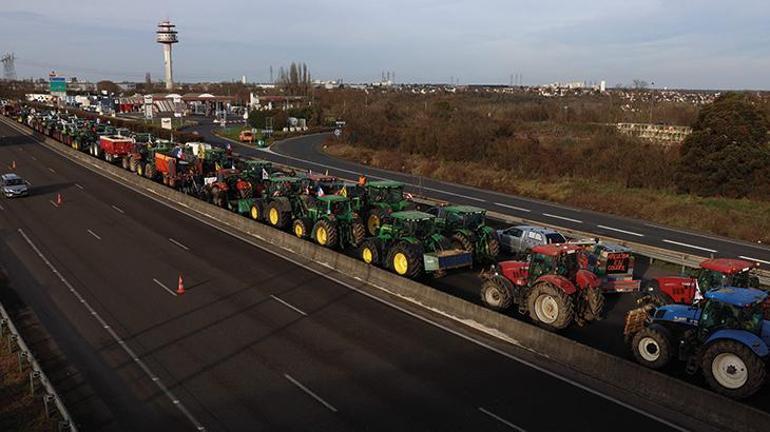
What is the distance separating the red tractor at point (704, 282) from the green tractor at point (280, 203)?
16.1 metres

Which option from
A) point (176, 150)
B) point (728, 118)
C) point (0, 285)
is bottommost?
point (0, 285)

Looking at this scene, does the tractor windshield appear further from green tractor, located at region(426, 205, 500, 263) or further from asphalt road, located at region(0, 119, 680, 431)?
green tractor, located at region(426, 205, 500, 263)

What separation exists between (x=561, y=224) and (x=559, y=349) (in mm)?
19841

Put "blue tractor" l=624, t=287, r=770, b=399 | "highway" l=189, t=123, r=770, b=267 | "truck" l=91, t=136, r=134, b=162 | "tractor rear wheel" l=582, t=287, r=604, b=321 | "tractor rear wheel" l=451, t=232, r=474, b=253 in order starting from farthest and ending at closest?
1. "truck" l=91, t=136, r=134, b=162
2. "highway" l=189, t=123, r=770, b=267
3. "tractor rear wheel" l=451, t=232, r=474, b=253
4. "tractor rear wheel" l=582, t=287, r=604, b=321
5. "blue tractor" l=624, t=287, r=770, b=399

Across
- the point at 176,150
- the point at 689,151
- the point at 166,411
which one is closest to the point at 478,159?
the point at 689,151

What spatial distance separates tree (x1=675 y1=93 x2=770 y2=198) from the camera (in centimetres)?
4078

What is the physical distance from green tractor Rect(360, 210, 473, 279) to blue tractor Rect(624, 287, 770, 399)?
7434mm

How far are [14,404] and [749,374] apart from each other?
1555cm

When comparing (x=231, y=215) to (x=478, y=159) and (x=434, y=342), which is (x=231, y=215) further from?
(x=478, y=159)

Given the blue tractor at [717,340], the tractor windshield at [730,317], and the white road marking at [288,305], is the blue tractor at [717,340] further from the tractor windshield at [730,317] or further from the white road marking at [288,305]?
the white road marking at [288,305]

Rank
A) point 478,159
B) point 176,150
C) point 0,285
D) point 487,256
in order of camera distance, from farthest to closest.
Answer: point 478,159 → point 176,150 → point 487,256 → point 0,285

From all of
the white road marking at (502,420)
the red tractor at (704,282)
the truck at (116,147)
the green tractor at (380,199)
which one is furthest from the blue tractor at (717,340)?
the truck at (116,147)

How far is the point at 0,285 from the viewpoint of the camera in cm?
2017

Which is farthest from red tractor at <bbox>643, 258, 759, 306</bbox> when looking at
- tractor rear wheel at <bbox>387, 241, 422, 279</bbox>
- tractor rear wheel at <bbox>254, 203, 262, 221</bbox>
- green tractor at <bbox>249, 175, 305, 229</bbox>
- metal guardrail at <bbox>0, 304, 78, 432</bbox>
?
tractor rear wheel at <bbox>254, 203, 262, 221</bbox>
